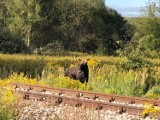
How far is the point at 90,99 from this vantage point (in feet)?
44.2

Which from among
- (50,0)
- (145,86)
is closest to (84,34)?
(50,0)

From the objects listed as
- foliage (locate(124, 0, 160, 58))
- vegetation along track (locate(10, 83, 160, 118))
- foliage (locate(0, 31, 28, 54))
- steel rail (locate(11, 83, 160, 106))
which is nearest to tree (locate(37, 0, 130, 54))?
foliage (locate(124, 0, 160, 58))

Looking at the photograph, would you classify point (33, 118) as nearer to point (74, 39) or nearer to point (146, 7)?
point (146, 7)

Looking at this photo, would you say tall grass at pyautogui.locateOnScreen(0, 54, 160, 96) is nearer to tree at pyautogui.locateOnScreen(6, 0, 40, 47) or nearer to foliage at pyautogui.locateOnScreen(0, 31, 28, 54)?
foliage at pyautogui.locateOnScreen(0, 31, 28, 54)

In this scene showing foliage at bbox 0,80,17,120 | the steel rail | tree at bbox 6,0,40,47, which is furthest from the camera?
tree at bbox 6,0,40,47

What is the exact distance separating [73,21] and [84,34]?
2371mm

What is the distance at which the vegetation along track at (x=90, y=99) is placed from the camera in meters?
11.9

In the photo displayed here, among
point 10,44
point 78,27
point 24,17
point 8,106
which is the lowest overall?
point 10,44

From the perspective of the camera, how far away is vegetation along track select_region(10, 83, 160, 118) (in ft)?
38.9

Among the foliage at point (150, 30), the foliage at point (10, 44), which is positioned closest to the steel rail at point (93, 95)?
the foliage at point (10, 44)

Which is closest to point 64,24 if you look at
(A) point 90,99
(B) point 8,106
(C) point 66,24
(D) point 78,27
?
(C) point 66,24

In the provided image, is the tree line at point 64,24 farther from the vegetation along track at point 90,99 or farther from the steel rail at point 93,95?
the vegetation along track at point 90,99

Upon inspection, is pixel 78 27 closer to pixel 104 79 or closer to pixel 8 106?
pixel 104 79

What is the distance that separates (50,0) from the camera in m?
61.8
